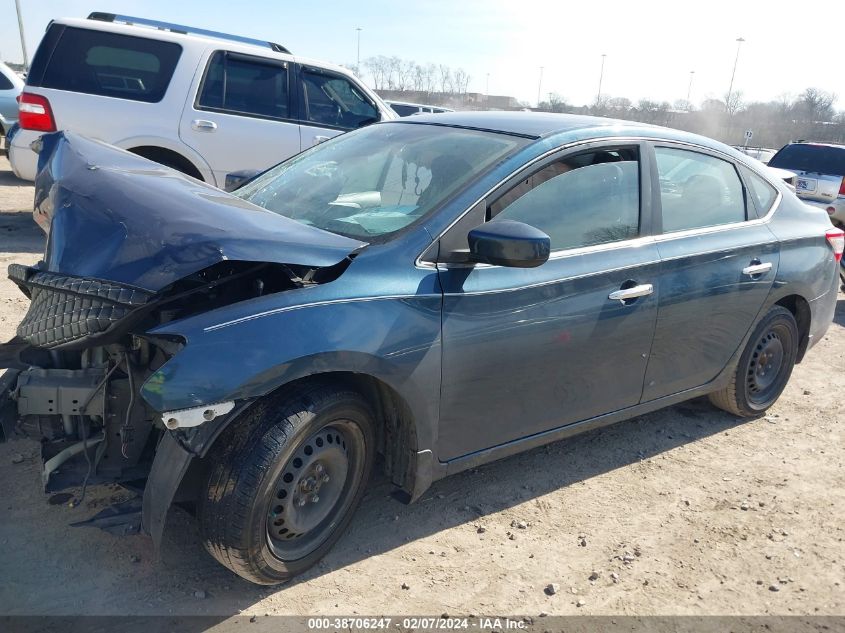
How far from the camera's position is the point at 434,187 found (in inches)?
124

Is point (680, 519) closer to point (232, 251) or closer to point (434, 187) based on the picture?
point (434, 187)

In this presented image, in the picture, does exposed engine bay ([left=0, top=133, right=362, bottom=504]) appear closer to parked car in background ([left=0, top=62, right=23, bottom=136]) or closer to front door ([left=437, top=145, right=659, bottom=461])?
front door ([left=437, top=145, right=659, bottom=461])

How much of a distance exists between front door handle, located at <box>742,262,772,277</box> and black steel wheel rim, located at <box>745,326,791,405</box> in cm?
46

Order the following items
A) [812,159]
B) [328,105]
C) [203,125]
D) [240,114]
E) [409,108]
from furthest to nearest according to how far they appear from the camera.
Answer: [409,108] → [812,159] → [328,105] → [240,114] → [203,125]

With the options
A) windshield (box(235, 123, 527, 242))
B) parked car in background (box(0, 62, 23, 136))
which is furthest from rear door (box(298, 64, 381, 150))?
parked car in background (box(0, 62, 23, 136))

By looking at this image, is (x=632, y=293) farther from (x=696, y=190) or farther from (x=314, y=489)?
(x=314, y=489)

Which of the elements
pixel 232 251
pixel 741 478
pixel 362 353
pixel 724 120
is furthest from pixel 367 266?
pixel 724 120

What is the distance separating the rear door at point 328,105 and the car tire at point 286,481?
18.4ft

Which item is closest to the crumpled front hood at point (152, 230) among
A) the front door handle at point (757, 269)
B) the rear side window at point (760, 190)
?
the front door handle at point (757, 269)

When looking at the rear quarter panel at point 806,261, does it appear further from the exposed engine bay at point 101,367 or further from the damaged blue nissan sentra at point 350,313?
the exposed engine bay at point 101,367

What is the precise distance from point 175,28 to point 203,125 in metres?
1.25

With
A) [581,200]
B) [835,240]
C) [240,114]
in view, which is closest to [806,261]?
[835,240]

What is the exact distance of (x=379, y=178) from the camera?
3475 millimetres

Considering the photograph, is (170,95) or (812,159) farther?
(812,159)
